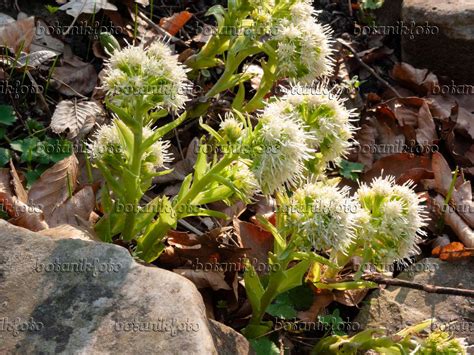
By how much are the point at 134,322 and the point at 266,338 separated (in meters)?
0.77

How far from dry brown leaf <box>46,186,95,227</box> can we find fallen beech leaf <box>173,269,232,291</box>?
495mm

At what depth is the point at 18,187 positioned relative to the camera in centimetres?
296

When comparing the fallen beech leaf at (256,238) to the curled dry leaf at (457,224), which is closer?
the fallen beech leaf at (256,238)

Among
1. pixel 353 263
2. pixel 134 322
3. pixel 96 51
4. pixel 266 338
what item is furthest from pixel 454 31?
pixel 134 322

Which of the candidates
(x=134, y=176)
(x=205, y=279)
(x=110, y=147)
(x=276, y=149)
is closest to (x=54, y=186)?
(x=110, y=147)

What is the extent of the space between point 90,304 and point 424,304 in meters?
1.65

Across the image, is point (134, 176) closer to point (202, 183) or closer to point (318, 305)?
point (202, 183)

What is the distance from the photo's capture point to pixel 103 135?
8.48 ft

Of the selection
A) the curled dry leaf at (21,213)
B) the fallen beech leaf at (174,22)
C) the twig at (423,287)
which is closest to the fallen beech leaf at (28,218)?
the curled dry leaf at (21,213)

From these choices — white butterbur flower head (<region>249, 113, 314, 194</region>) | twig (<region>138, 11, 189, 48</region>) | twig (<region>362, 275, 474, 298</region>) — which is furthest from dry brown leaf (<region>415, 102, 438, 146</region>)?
white butterbur flower head (<region>249, 113, 314, 194</region>)

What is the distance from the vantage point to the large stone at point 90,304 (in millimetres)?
1992

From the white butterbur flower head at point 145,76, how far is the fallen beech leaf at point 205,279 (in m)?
0.80

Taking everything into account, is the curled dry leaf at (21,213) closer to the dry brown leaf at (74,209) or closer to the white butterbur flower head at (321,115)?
the dry brown leaf at (74,209)

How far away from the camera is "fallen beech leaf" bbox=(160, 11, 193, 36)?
3.98 meters
